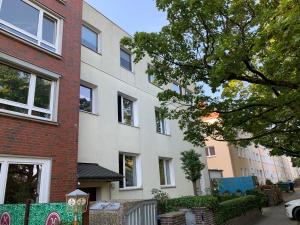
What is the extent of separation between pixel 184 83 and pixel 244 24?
306cm

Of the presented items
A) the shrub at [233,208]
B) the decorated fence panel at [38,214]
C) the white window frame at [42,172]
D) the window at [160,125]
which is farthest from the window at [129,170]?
the decorated fence panel at [38,214]

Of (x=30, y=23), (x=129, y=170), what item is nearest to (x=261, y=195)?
(x=129, y=170)

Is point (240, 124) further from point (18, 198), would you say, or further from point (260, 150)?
point (260, 150)

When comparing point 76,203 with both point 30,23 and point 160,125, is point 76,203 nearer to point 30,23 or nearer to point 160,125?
point 30,23

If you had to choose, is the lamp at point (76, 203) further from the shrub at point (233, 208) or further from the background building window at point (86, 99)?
the shrub at point (233, 208)

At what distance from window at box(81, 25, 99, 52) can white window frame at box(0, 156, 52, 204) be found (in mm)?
6742

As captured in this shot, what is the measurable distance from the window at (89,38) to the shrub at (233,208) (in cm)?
975

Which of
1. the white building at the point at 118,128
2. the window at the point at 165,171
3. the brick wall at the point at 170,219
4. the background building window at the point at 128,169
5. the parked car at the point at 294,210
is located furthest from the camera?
the window at the point at 165,171

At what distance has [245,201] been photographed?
1540 cm

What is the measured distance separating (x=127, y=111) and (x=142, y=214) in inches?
317

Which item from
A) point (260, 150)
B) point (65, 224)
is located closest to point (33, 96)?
point (65, 224)

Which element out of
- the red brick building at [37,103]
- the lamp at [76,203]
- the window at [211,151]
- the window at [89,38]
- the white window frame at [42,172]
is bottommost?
the lamp at [76,203]

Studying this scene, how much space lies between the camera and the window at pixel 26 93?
8727mm

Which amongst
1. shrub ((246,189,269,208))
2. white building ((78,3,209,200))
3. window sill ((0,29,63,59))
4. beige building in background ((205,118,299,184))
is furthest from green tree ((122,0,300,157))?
beige building in background ((205,118,299,184))
